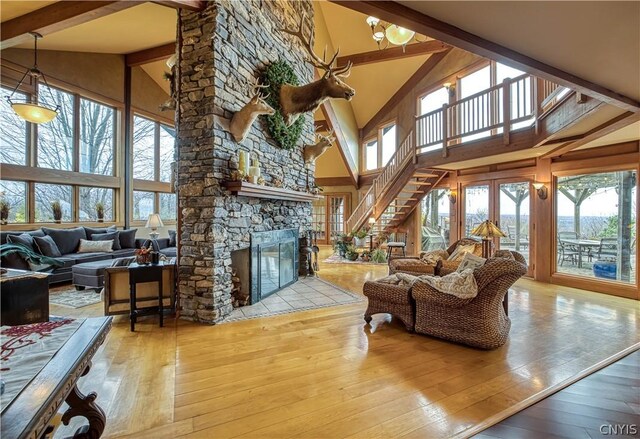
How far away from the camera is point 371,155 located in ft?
36.2

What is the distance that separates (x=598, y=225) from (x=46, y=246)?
10.2 m

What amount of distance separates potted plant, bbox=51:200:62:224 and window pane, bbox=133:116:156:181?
6.59 feet

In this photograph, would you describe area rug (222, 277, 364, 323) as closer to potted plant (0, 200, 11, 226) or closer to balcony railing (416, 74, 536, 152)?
balcony railing (416, 74, 536, 152)

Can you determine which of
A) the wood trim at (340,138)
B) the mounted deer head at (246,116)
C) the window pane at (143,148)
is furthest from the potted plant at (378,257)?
the window pane at (143,148)

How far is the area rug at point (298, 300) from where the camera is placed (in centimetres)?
404

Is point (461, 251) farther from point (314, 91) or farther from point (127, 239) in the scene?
point (127, 239)

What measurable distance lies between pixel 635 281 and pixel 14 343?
742cm

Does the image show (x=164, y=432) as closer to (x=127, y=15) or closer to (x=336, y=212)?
(x=127, y=15)

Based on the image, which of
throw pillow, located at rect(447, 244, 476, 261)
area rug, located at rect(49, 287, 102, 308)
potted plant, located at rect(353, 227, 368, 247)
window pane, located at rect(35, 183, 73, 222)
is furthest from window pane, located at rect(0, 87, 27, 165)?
throw pillow, located at rect(447, 244, 476, 261)

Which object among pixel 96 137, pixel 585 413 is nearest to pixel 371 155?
pixel 96 137

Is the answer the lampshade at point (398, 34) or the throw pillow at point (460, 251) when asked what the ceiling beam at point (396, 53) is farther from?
the throw pillow at point (460, 251)

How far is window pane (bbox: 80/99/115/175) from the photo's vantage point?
706 cm

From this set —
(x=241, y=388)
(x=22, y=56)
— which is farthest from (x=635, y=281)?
(x=22, y=56)

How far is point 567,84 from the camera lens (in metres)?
2.36
